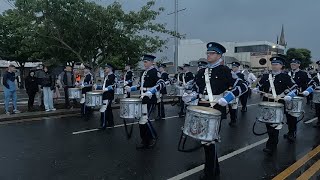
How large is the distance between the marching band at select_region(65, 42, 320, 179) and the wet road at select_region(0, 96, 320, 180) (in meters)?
0.48

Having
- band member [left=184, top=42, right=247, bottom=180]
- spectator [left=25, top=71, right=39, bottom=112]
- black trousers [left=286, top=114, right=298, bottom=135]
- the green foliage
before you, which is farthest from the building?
band member [left=184, top=42, right=247, bottom=180]

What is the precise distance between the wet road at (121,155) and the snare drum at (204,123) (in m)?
0.96

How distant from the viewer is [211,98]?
19.2ft

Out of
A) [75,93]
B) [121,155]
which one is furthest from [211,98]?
[75,93]

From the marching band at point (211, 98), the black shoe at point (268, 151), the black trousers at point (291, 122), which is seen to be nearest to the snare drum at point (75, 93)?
the marching band at point (211, 98)

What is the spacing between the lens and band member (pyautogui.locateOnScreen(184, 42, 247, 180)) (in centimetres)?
581

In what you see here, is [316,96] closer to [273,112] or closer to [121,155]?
[273,112]

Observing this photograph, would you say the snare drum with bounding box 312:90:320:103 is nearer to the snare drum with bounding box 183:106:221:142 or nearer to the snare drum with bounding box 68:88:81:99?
the snare drum with bounding box 183:106:221:142

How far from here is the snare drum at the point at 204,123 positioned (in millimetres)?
5242

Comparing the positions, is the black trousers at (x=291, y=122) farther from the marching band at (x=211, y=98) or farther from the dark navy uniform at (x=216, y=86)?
the dark navy uniform at (x=216, y=86)

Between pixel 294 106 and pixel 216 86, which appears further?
pixel 294 106

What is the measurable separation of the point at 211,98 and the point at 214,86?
0.20 meters

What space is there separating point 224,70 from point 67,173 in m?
3.03

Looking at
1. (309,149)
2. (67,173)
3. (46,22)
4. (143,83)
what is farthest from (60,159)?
(46,22)
